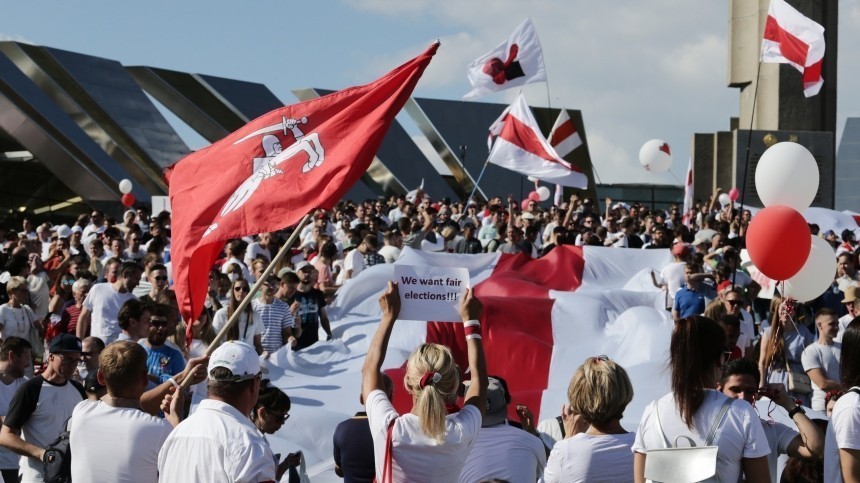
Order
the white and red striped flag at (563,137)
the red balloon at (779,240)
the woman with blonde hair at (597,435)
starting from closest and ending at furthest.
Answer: the woman with blonde hair at (597,435) < the red balloon at (779,240) < the white and red striped flag at (563,137)

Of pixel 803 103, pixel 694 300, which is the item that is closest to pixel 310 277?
pixel 694 300

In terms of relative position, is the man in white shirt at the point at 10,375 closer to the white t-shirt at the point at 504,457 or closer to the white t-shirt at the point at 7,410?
the white t-shirt at the point at 7,410

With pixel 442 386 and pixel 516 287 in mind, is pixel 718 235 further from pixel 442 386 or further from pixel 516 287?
pixel 442 386

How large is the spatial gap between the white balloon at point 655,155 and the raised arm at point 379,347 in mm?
16555

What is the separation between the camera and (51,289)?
41.8ft

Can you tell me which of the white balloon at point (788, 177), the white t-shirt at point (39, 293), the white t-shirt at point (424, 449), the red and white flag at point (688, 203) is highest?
the red and white flag at point (688, 203)

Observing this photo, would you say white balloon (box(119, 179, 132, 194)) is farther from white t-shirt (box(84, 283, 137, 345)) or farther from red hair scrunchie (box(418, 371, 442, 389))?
red hair scrunchie (box(418, 371, 442, 389))

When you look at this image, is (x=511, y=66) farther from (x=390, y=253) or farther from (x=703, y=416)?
(x=703, y=416)

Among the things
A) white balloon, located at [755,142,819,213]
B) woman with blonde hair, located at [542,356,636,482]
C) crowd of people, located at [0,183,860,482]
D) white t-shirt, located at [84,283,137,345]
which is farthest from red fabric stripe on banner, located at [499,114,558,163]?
woman with blonde hair, located at [542,356,636,482]

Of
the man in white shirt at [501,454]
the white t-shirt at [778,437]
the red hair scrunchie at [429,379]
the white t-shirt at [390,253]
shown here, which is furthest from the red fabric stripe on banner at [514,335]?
the red hair scrunchie at [429,379]

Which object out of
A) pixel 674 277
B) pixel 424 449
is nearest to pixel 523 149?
pixel 674 277

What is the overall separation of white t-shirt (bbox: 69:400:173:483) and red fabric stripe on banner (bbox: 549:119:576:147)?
15.6m

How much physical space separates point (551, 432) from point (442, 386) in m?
2.83

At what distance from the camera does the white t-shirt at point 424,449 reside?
4148 mm
